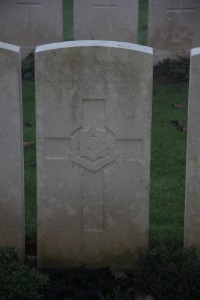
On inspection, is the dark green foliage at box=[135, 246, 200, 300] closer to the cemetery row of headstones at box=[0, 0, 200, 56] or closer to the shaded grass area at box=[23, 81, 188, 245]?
the shaded grass area at box=[23, 81, 188, 245]

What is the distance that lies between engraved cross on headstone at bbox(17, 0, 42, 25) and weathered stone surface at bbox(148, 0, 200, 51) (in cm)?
183

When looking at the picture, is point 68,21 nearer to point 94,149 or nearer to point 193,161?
point 94,149

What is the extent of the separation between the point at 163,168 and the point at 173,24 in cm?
533

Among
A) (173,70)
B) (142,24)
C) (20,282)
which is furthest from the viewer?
(142,24)

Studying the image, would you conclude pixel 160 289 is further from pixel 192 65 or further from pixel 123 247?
pixel 192 65

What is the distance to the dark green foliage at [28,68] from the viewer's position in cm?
1120

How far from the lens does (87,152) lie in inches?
195

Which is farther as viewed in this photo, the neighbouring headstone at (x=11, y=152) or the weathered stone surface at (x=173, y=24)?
the weathered stone surface at (x=173, y=24)

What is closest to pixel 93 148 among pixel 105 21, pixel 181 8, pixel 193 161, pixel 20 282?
pixel 193 161

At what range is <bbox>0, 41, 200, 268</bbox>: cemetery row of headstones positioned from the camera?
4.81 m

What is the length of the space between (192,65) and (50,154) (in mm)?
1124

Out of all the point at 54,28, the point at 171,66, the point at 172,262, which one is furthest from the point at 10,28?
the point at 172,262

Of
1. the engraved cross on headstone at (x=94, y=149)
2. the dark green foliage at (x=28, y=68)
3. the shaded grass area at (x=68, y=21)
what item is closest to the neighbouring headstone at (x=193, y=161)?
the engraved cross on headstone at (x=94, y=149)

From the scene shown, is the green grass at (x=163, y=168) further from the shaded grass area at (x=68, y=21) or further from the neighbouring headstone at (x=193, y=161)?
the shaded grass area at (x=68, y=21)
